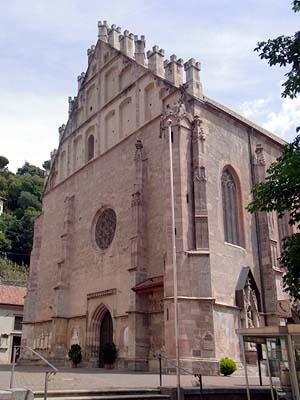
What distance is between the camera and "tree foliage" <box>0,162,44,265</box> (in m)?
68.2

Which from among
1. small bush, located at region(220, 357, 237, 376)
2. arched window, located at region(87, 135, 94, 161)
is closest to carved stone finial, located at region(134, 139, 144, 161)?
arched window, located at region(87, 135, 94, 161)

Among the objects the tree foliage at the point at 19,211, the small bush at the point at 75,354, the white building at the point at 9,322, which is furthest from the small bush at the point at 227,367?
the tree foliage at the point at 19,211

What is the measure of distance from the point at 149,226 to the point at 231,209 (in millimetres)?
4410

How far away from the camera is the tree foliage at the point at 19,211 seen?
6825 centimetres

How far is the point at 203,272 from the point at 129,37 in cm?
1734

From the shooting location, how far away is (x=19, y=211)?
74.6m

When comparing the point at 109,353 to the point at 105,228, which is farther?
the point at 105,228

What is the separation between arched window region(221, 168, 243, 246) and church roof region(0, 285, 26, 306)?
26.2m

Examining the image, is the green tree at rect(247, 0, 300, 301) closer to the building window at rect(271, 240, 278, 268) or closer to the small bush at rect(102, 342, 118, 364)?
the building window at rect(271, 240, 278, 268)

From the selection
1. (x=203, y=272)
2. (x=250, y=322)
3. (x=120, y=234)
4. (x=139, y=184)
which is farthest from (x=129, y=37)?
(x=250, y=322)

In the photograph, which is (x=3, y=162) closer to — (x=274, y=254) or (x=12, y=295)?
(x=12, y=295)

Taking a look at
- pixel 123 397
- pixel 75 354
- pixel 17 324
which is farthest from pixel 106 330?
pixel 17 324

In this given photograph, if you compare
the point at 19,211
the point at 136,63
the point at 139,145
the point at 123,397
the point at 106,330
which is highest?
the point at 19,211

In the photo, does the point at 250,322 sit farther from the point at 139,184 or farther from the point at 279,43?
the point at 279,43
